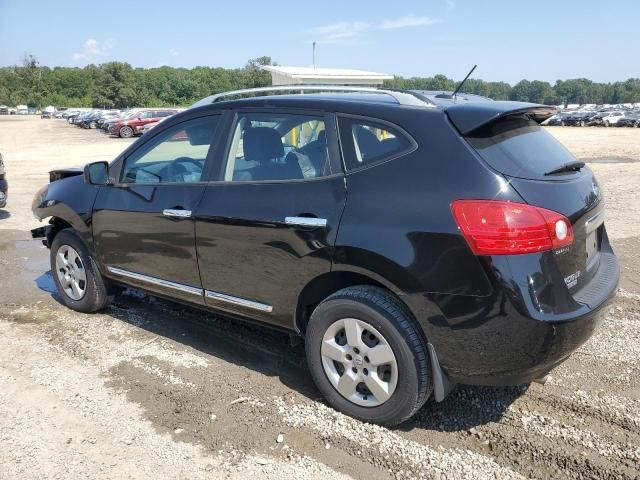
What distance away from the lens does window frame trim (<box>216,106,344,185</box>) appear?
3127 mm

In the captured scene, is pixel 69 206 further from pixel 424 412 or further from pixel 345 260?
pixel 424 412

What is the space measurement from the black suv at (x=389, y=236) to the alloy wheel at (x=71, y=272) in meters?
1.12

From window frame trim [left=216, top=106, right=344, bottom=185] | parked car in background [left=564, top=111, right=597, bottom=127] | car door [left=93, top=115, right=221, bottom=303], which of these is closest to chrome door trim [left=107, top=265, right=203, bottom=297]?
car door [left=93, top=115, right=221, bottom=303]

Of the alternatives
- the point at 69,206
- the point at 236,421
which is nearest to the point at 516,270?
the point at 236,421

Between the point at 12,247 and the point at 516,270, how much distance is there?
273 inches

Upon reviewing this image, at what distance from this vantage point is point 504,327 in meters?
2.60

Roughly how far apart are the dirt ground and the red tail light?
110cm

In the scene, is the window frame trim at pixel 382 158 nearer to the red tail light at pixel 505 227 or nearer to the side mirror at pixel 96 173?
the red tail light at pixel 505 227

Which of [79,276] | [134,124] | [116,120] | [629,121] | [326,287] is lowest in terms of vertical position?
[629,121]

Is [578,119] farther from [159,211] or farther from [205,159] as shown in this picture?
[159,211]

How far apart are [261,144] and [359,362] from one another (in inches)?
60.3

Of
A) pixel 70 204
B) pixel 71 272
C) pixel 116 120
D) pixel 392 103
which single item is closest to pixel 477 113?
pixel 392 103

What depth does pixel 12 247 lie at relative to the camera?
24.2 ft

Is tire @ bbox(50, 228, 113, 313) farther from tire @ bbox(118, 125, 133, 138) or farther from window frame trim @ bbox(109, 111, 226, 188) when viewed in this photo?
tire @ bbox(118, 125, 133, 138)
